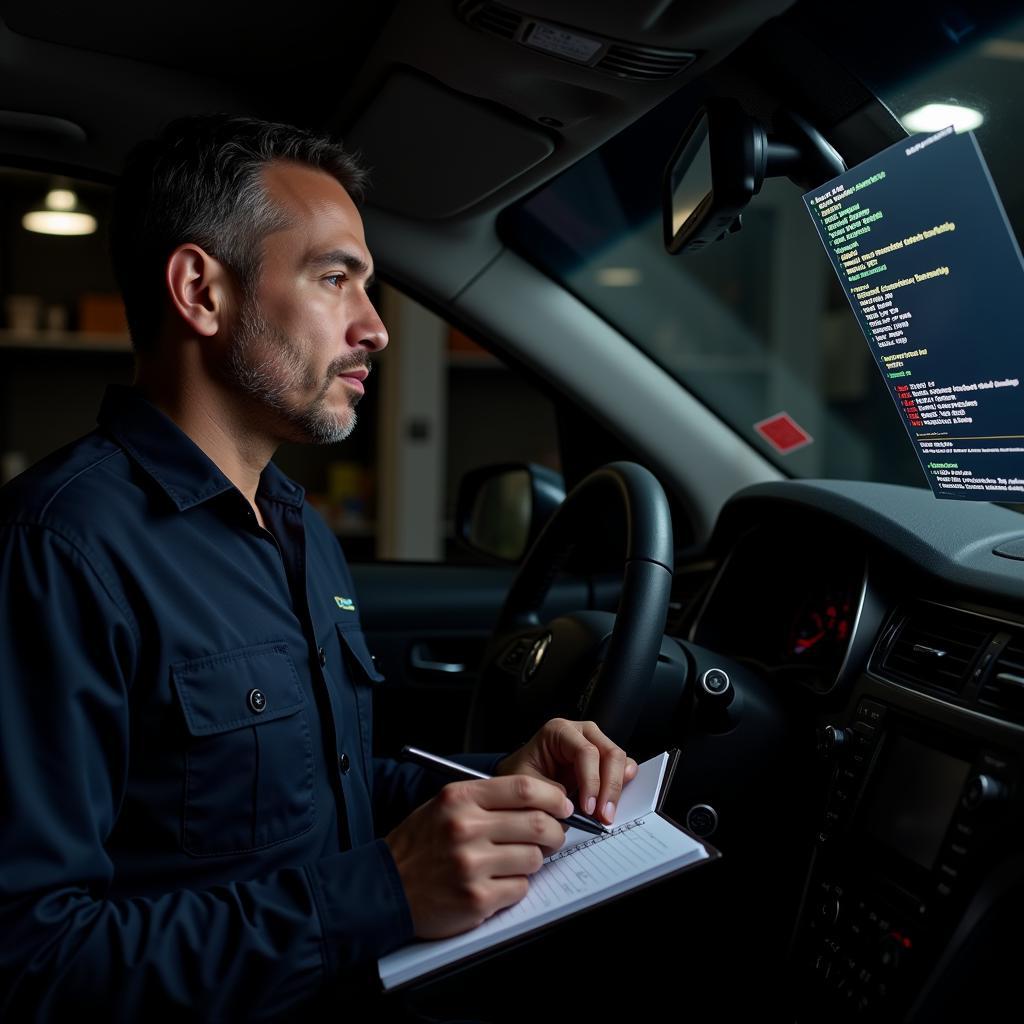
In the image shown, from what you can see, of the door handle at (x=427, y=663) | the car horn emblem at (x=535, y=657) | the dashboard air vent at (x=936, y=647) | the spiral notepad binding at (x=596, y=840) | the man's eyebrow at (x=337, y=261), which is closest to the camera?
the spiral notepad binding at (x=596, y=840)

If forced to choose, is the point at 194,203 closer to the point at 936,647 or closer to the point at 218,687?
the point at 218,687

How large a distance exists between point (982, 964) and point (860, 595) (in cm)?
39

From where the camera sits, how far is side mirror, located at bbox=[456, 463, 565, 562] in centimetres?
169

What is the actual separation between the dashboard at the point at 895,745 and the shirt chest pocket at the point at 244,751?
41 cm

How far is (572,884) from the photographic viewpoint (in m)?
0.74

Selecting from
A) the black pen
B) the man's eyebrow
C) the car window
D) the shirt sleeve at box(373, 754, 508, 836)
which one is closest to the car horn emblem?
the shirt sleeve at box(373, 754, 508, 836)

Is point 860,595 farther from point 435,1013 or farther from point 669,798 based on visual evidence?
point 435,1013

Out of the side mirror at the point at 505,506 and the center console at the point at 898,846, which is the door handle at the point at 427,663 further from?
the center console at the point at 898,846

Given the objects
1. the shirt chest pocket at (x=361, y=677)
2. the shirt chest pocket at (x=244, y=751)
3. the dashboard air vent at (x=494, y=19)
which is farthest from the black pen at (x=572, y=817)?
the dashboard air vent at (x=494, y=19)

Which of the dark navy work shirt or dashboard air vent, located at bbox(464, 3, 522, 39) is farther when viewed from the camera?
dashboard air vent, located at bbox(464, 3, 522, 39)

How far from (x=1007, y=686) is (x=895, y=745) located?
5.3 inches

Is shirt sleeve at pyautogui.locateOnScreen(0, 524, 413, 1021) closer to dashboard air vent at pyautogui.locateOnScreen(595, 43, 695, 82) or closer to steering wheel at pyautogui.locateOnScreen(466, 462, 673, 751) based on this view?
steering wheel at pyautogui.locateOnScreen(466, 462, 673, 751)

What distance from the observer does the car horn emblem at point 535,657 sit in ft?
3.90

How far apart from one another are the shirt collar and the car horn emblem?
42 cm
